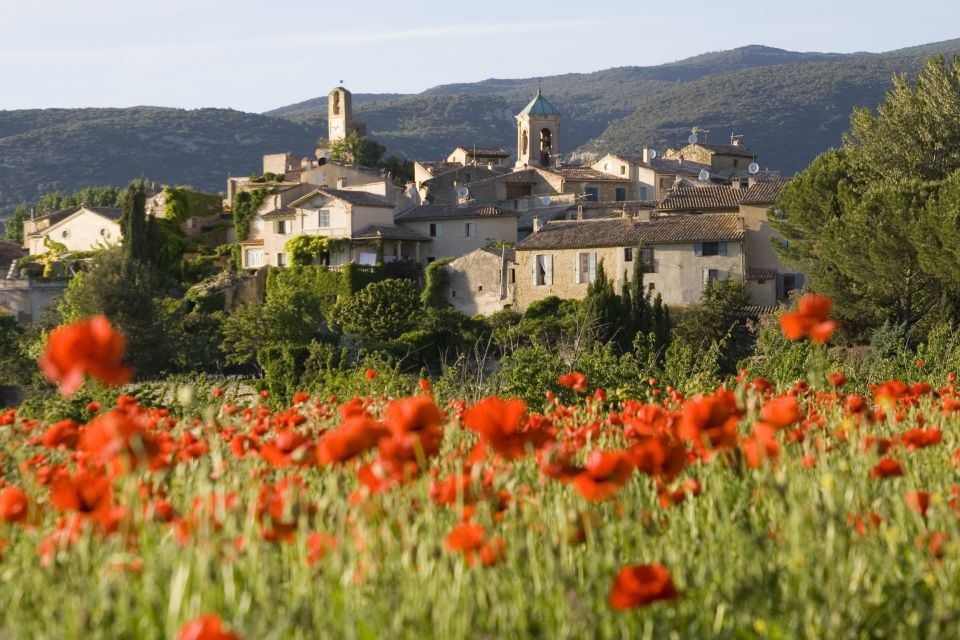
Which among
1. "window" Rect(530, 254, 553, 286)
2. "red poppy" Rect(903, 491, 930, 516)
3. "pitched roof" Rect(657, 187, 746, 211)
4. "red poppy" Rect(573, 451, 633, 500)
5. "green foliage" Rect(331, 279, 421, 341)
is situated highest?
"red poppy" Rect(573, 451, 633, 500)

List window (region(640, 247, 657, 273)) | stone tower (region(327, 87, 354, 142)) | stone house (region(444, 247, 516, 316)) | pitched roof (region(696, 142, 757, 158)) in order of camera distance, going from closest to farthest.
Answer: window (region(640, 247, 657, 273)) < stone house (region(444, 247, 516, 316)) < pitched roof (region(696, 142, 757, 158)) < stone tower (region(327, 87, 354, 142))

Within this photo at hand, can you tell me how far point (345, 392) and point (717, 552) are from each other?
9.40 meters

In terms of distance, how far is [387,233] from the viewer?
59.5m

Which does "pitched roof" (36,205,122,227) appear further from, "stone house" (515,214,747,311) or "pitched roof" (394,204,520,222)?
"stone house" (515,214,747,311)

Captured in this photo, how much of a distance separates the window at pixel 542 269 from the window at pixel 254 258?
46.6ft

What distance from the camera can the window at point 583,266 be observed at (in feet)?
175

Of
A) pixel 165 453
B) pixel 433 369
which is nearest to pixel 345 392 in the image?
pixel 165 453

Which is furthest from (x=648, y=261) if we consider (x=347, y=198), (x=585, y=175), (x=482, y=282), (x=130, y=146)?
(x=130, y=146)

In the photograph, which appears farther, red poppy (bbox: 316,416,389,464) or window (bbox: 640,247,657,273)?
window (bbox: 640,247,657,273)

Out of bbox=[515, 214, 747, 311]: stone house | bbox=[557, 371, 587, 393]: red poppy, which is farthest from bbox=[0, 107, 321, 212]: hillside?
bbox=[557, 371, 587, 393]: red poppy

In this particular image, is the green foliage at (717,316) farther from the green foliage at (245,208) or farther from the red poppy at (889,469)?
the red poppy at (889,469)

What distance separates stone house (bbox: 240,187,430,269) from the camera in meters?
59.4

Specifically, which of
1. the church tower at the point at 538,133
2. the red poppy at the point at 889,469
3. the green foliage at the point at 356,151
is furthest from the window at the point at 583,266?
the red poppy at the point at 889,469

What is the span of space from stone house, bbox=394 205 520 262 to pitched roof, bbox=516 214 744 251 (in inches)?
222
